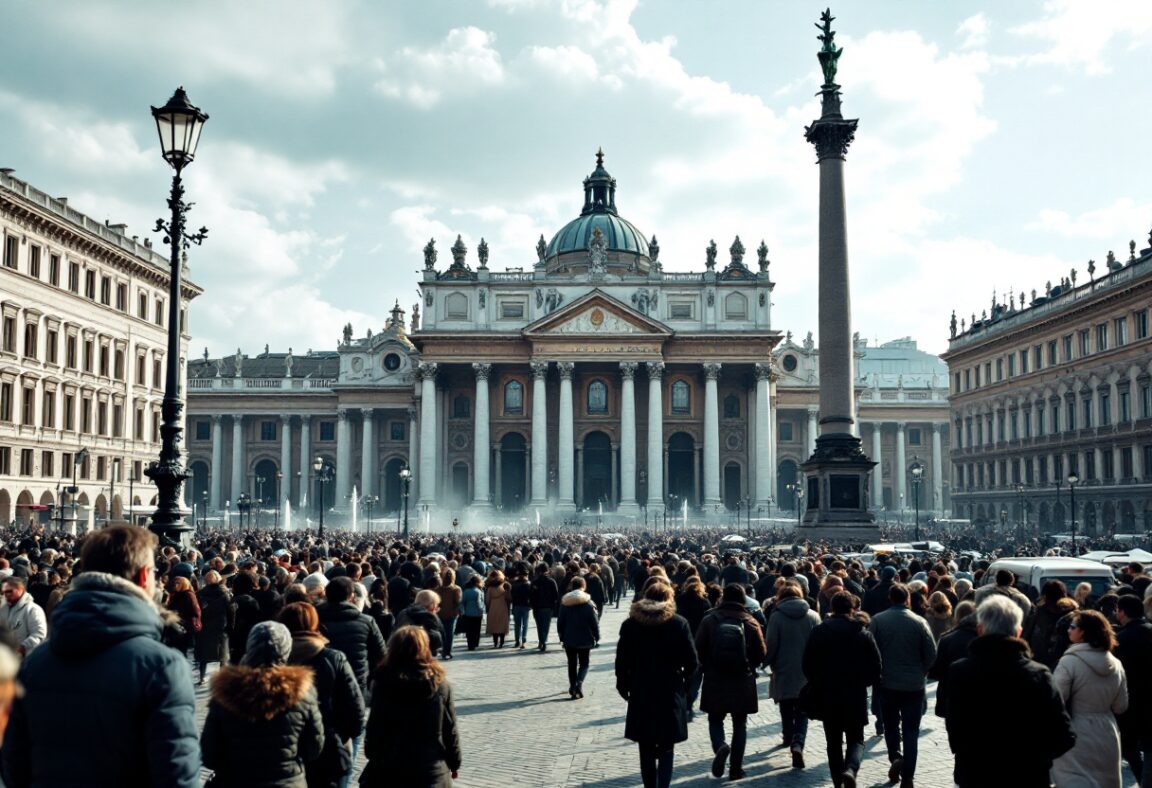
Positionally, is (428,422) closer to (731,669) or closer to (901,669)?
(731,669)

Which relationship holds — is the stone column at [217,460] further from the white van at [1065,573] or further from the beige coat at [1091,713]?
the beige coat at [1091,713]

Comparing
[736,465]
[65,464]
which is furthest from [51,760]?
[736,465]

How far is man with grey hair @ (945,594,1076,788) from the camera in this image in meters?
6.49

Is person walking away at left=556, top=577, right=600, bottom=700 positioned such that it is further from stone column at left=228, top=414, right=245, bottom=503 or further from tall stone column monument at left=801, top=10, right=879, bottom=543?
stone column at left=228, top=414, right=245, bottom=503

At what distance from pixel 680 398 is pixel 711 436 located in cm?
506

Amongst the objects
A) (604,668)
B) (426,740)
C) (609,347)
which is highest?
(609,347)

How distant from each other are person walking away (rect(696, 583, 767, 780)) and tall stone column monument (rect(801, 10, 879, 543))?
84.6ft

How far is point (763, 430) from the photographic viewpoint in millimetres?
75500

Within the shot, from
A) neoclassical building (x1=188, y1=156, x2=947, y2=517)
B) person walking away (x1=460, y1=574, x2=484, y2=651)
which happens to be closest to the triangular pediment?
neoclassical building (x1=188, y1=156, x2=947, y2=517)

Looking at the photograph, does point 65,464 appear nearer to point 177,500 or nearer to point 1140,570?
point 177,500

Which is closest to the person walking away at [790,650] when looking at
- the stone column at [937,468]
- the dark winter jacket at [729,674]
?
the dark winter jacket at [729,674]

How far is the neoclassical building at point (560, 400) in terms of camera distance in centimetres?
7425

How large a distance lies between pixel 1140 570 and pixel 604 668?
8253 mm

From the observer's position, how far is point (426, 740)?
6.34m
